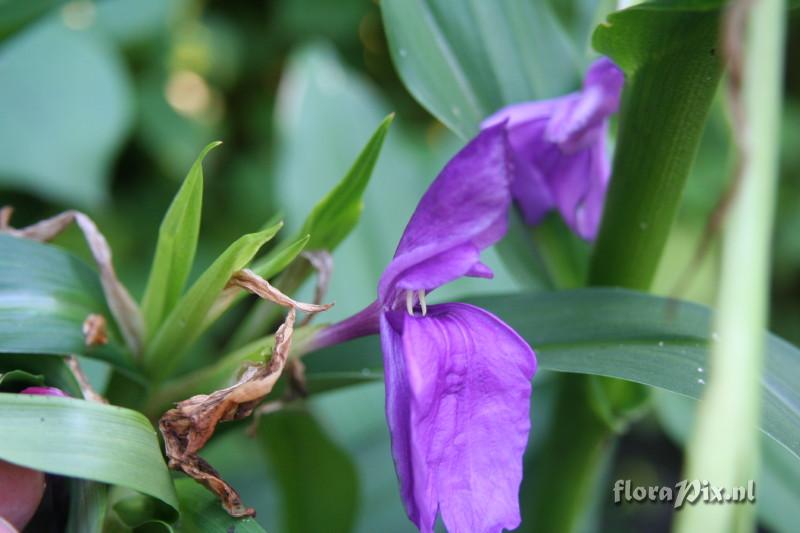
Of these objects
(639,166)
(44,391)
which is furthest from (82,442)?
(639,166)

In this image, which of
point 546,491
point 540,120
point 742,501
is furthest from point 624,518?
point 742,501

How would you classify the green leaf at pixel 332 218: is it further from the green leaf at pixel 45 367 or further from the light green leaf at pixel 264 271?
the green leaf at pixel 45 367

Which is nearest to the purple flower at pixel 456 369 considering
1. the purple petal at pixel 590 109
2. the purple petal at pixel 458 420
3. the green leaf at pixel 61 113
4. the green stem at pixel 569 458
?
the purple petal at pixel 458 420

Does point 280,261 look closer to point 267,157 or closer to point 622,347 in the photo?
point 622,347

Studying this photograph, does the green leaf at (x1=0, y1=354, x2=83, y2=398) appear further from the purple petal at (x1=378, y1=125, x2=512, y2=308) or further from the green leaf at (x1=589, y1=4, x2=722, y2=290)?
the green leaf at (x1=589, y1=4, x2=722, y2=290)

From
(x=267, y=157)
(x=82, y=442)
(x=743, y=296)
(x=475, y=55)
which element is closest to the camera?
(x=743, y=296)
